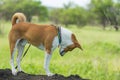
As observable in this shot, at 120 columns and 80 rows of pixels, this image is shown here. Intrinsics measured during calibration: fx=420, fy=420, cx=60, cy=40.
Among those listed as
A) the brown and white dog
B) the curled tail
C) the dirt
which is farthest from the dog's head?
the curled tail

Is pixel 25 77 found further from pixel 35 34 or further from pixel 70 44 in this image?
pixel 70 44

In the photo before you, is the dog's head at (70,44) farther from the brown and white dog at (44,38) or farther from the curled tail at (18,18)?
the curled tail at (18,18)

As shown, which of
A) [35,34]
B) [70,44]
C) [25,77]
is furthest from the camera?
[25,77]

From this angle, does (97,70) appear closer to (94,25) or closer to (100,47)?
(100,47)

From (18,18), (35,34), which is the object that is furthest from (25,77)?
(18,18)

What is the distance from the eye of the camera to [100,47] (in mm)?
19453

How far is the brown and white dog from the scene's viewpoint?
660 centimetres

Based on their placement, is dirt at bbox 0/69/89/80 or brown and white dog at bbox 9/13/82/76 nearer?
brown and white dog at bbox 9/13/82/76

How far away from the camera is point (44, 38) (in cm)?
669

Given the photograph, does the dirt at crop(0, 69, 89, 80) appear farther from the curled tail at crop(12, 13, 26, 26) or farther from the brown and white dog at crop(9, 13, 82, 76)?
the curled tail at crop(12, 13, 26, 26)

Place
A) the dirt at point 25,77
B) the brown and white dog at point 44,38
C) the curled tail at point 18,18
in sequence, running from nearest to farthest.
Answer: the brown and white dog at point 44,38, the dirt at point 25,77, the curled tail at point 18,18

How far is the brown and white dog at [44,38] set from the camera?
6598mm

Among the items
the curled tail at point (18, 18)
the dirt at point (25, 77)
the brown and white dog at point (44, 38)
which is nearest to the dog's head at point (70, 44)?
the brown and white dog at point (44, 38)

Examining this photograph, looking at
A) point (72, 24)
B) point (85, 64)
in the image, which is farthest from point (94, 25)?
point (85, 64)
